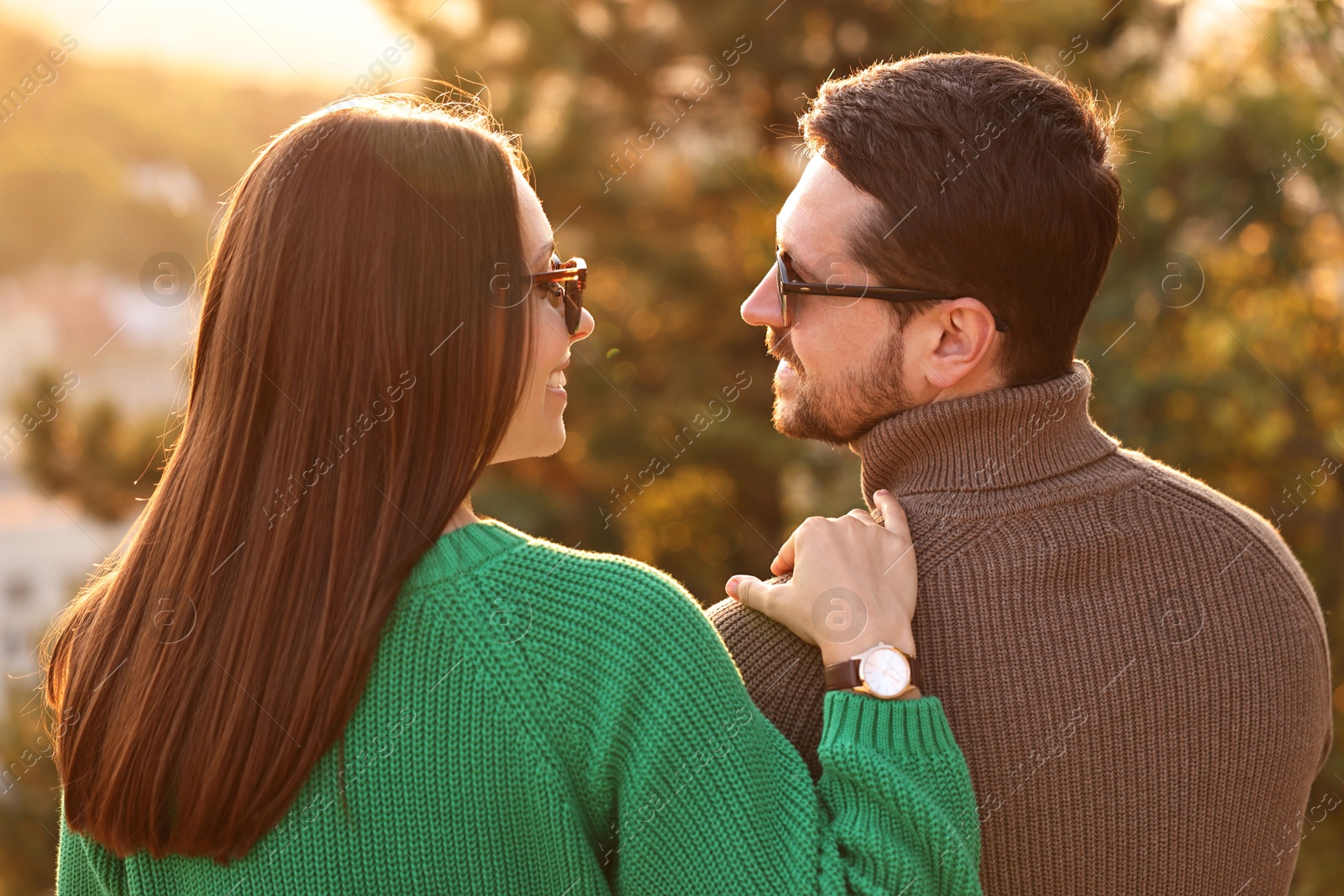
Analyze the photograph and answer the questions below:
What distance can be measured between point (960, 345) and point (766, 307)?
36 centimetres

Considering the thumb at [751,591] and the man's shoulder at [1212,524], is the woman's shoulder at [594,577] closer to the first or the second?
the thumb at [751,591]

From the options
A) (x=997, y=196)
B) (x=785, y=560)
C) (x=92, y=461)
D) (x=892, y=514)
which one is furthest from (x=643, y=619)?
(x=92, y=461)

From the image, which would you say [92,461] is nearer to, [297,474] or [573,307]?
[573,307]

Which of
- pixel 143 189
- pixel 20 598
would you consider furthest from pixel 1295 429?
pixel 143 189

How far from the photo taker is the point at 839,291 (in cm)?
184

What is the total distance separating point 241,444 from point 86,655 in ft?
1.11

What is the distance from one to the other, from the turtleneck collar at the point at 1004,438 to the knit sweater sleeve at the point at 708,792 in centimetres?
50

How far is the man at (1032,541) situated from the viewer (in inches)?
61.0

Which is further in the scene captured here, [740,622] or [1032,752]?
[740,622]

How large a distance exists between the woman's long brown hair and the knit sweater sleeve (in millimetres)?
263

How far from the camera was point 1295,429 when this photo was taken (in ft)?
16.5

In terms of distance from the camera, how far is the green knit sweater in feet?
4.07

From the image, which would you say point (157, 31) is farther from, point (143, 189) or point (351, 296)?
point (351, 296)

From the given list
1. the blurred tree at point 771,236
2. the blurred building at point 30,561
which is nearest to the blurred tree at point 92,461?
the blurred tree at point 771,236
